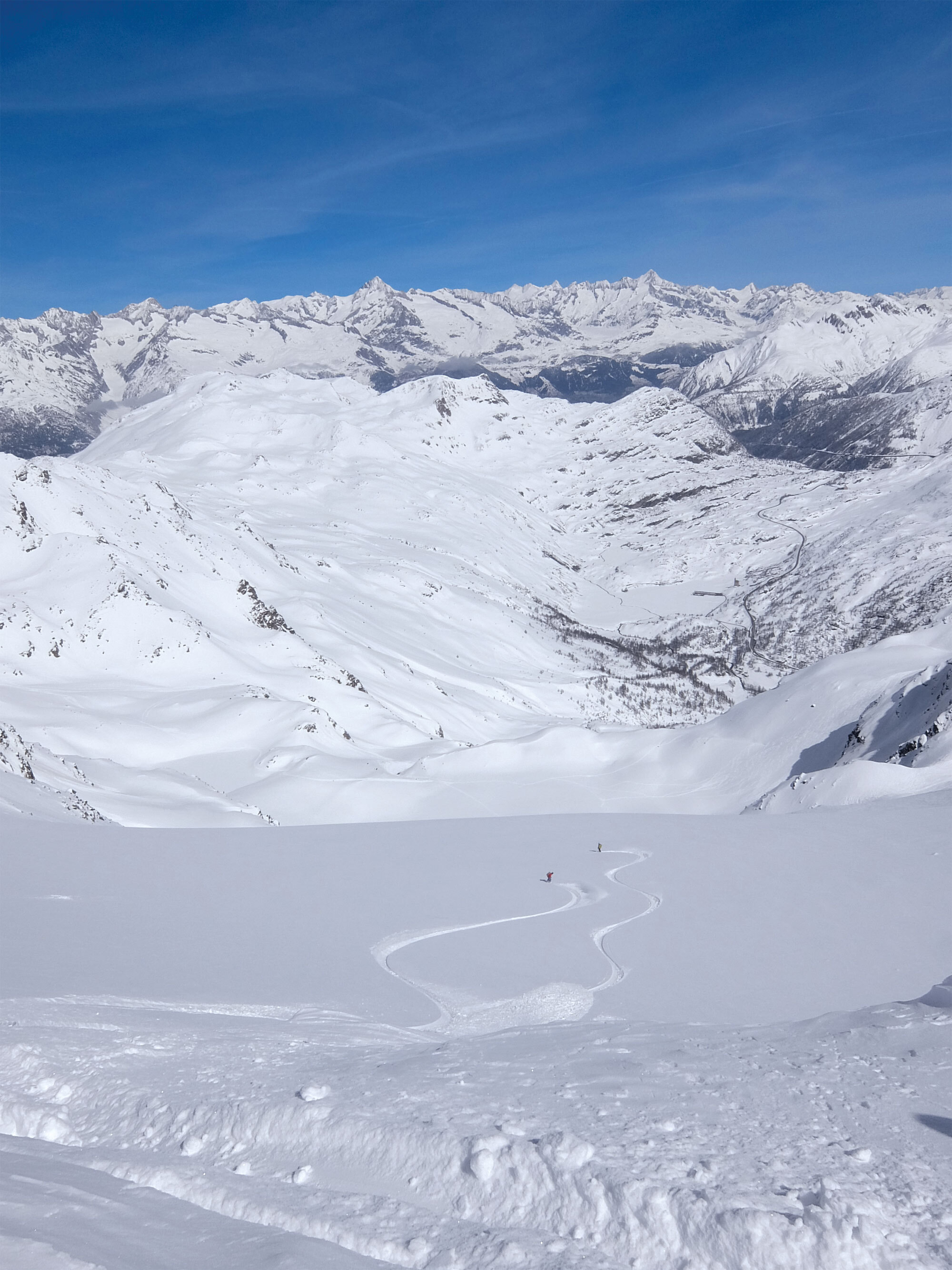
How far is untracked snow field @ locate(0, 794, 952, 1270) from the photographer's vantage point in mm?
4535

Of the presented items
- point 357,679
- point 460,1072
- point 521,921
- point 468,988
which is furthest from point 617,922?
point 357,679

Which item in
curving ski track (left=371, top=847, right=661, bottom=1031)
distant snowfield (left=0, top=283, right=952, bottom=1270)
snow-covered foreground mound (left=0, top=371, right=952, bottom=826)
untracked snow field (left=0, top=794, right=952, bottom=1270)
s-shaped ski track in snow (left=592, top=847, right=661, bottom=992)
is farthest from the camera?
snow-covered foreground mound (left=0, top=371, right=952, bottom=826)

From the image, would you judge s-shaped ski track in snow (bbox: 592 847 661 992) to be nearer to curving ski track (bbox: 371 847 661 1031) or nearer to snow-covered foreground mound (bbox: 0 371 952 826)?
curving ski track (bbox: 371 847 661 1031)

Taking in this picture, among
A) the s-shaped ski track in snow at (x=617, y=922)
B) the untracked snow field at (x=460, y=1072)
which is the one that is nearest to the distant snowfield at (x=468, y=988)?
the untracked snow field at (x=460, y=1072)

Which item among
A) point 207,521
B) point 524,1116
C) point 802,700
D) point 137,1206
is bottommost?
point 802,700

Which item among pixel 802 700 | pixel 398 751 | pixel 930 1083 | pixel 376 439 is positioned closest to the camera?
pixel 930 1083

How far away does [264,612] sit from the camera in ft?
198

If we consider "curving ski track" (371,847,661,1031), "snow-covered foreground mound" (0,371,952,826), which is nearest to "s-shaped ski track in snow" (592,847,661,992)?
"curving ski track" (371,847,661,1031)

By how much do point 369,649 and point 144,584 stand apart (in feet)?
81.1

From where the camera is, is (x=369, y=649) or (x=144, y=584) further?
(x=369, y=649)

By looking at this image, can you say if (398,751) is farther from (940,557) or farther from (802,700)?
(940,557)

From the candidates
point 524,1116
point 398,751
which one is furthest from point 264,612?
point 524,1116

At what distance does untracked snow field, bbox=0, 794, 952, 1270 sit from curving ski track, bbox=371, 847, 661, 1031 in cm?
6

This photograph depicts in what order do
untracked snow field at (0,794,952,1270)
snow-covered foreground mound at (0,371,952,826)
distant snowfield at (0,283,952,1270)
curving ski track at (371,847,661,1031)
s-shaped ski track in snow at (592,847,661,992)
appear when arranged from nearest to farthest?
untracked snow field at (0,794,952,1270) → distant snowfield at (0,283,952,1270) → curving ski track at (371,847,661,1031) → s-shaped ski track in snow at (592,847,661,992) → snow-covered foreground mound at (0,371,952,826)
